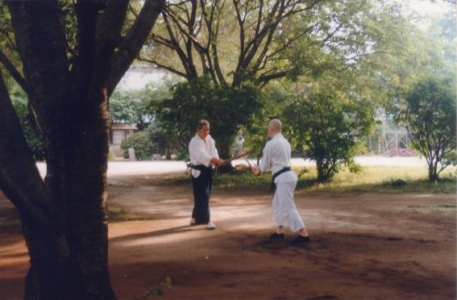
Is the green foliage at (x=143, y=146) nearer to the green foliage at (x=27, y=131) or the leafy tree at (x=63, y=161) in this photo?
the green foliage at (x=27, y=131)

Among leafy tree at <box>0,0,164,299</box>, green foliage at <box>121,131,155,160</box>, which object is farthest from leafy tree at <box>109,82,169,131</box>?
leafy tree at <box>0,0,164,299</box>

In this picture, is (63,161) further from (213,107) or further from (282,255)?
(213,107)

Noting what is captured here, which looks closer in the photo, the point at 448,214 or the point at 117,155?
the point at 448,214

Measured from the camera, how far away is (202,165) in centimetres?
1003

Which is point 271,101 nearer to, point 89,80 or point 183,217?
point 183,217

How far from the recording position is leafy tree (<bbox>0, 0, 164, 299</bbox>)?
4.11m

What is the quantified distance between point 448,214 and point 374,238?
3.44m

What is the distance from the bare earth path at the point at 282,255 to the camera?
5.93m

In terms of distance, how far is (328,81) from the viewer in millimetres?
21203

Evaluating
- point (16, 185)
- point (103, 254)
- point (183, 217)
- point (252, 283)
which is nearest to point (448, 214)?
point (183, 217)

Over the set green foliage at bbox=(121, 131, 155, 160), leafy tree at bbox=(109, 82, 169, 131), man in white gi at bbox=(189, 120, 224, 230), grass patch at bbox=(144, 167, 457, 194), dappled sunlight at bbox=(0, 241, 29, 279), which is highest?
leafy tree at bbox=(109, 82, 169, 131)

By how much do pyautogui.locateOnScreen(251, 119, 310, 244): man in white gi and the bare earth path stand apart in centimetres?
37

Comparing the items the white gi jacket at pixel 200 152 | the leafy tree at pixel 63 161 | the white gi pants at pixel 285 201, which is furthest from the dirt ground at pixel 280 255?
the white gi jacket at pixel 200 152

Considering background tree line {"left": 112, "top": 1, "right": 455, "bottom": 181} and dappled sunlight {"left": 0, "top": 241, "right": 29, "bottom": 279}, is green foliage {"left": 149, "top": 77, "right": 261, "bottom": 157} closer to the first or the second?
background tree line {"left": 112, "top": 1, "right": 455, "bottom": 181}
